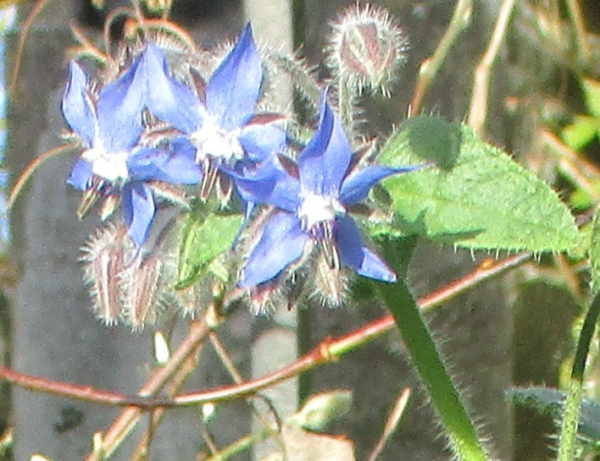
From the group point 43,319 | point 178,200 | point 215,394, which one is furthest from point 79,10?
point 178,200

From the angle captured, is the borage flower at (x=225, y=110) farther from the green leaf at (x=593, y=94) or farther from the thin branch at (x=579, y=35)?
the green leaf at (x=593, y=94)

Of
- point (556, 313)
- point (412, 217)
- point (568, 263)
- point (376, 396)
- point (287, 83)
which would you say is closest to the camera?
point (412, 217)

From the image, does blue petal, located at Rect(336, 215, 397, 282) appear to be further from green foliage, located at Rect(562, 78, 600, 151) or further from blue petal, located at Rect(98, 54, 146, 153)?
green foliage, located at Rect(562, 78, 600, 151)

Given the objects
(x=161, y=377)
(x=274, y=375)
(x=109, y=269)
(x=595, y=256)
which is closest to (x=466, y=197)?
(x=595, y=256)

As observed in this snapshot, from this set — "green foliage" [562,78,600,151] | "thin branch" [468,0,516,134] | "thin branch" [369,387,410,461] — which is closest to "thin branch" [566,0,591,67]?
"green foliage" [562,78,600,151]

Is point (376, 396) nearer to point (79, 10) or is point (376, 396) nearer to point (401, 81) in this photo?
point (401, 81)

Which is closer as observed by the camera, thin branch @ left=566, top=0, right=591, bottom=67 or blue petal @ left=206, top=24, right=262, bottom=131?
blue petal @ left=206, top=24, right=262, bottom=131

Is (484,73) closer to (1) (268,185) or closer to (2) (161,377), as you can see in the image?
(2) (161,377)
